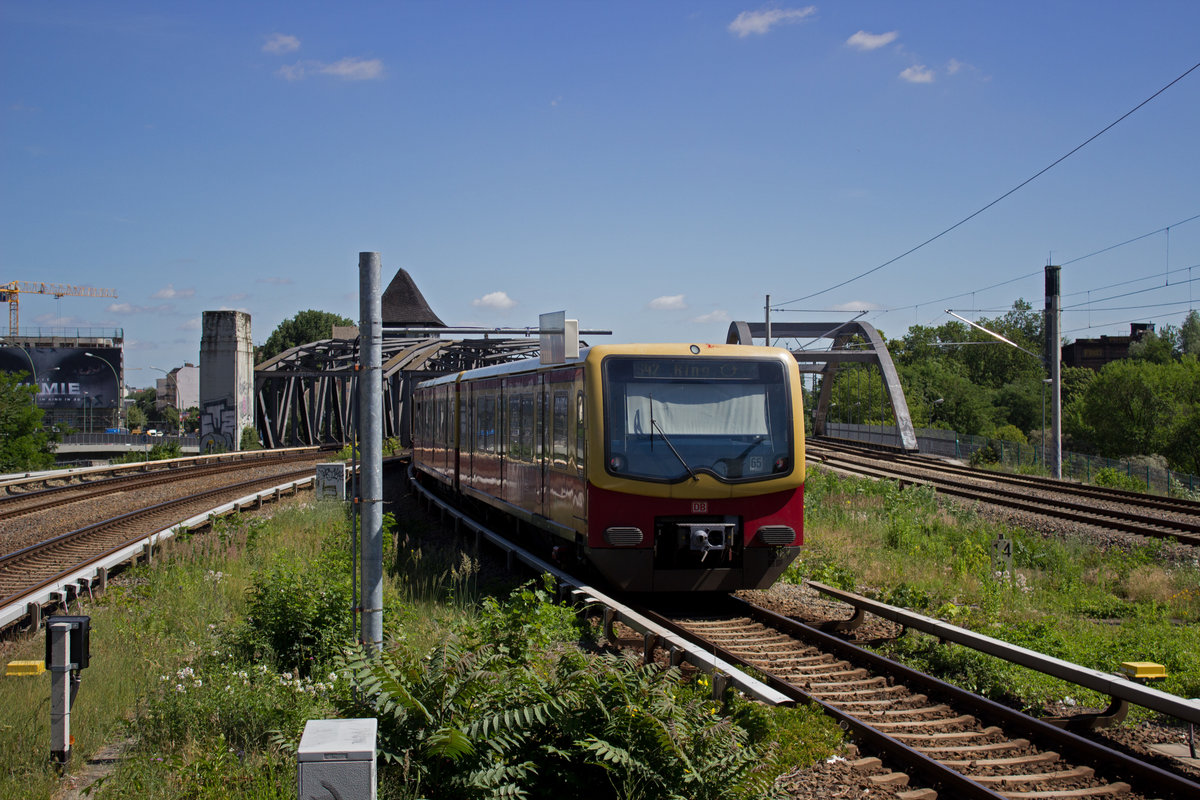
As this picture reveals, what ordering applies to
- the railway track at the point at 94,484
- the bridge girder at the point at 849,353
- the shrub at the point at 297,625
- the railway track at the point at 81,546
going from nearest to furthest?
the shrub at the point at 297,625
the railway track at the point at 81,546
the railway track at the point at 94,484
the bridge girder at the point at 849,353

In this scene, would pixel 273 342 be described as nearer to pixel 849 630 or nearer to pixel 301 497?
pixel 301 497

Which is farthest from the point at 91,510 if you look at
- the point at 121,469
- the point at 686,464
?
the point at 686,464

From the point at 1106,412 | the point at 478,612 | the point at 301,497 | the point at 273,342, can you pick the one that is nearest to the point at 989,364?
the point at 1106,412

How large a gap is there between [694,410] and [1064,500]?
16717mm

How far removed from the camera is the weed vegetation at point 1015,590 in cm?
820

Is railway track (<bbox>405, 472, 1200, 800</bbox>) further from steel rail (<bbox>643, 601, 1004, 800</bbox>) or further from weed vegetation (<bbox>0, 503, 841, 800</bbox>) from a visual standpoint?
weed vegetation (<bbox>0, 503, 841, 800</bbox>)

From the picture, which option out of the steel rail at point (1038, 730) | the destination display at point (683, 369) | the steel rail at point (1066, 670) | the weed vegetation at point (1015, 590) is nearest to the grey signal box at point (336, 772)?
the steel rail at point (1038, 730)

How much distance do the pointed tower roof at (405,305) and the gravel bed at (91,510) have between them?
63.0 metres

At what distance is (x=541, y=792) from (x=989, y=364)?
123113 millimetres

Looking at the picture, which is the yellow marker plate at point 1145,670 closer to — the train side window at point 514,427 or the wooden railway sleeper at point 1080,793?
the wooden railway sleeper at point 1080,793

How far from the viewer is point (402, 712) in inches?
195

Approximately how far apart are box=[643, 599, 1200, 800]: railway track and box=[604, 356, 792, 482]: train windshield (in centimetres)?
179

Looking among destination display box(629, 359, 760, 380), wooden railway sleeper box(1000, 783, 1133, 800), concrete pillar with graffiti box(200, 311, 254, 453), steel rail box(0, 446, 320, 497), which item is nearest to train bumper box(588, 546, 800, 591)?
destination display box(629, 359, 760, 380)

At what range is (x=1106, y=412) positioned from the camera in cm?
5928
